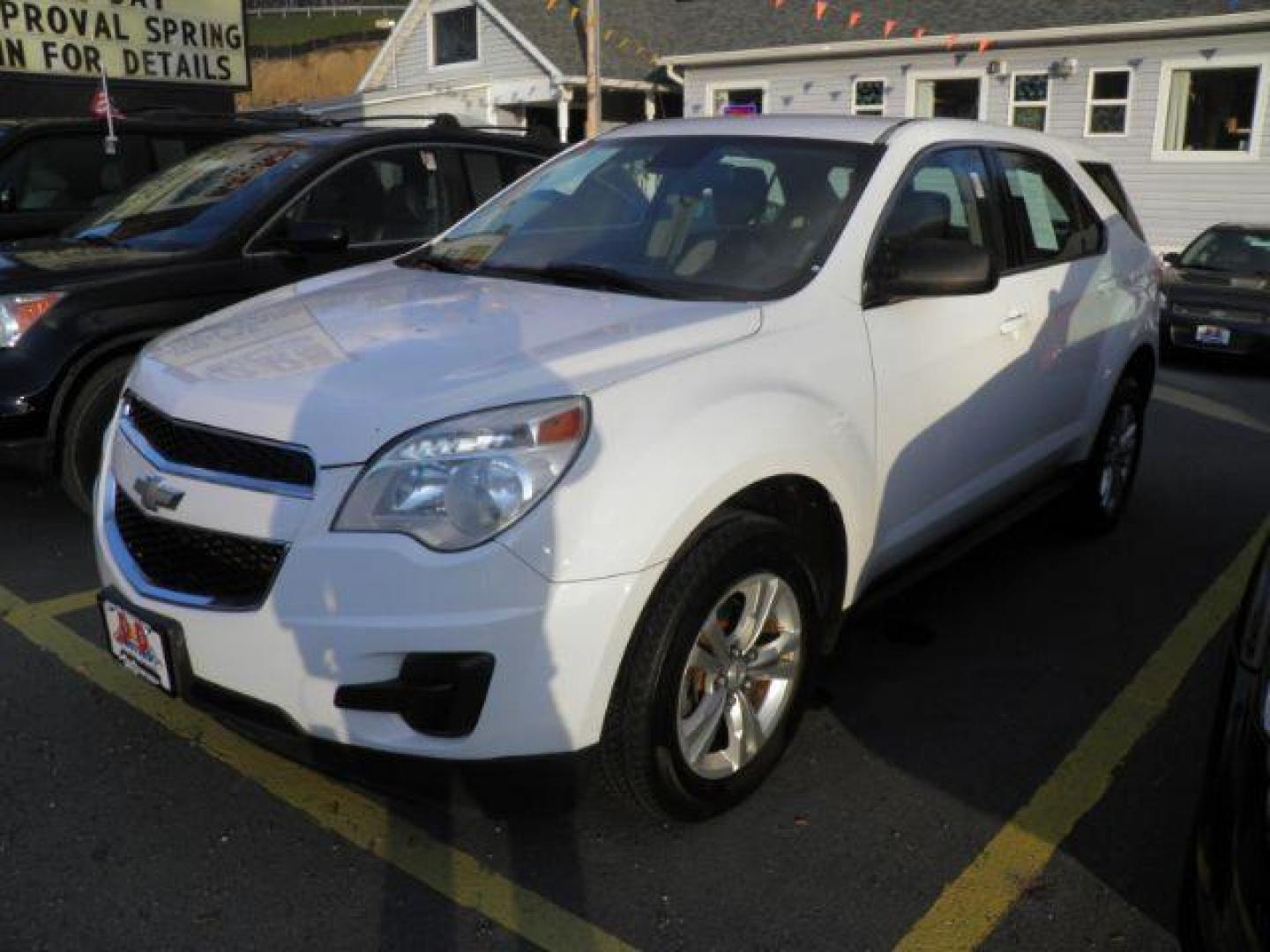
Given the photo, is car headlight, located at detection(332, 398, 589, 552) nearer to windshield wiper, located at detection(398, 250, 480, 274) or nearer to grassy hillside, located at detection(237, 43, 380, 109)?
windshield wiper, located at detection(398, 250, 480, 274)

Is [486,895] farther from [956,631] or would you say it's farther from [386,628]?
[956,631]

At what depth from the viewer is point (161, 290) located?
15.8ft

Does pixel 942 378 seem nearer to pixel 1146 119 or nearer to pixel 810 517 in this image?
pixel 810 517

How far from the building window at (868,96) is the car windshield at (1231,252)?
915cm

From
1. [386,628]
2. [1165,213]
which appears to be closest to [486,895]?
[386,628]

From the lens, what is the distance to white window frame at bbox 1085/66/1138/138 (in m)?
17.3

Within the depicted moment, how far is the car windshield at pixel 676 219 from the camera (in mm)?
3352

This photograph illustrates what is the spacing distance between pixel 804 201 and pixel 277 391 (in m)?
1.69

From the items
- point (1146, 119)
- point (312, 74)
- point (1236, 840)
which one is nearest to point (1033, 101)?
point (1146, 119)

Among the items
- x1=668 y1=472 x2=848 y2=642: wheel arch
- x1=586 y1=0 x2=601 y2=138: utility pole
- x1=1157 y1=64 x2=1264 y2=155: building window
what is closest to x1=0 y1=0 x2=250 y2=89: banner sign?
x1=586 y1=0 x2=601 y2=138: utility pole

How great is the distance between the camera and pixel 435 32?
26609 millimetres

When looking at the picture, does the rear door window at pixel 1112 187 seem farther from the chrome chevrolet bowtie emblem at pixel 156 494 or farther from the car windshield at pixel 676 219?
the chrome chevrolet bowtie emblem at pixel 156 494

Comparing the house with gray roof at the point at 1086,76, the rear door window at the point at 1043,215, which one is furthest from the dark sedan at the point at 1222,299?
the house with gray roof at the point at 1086,76

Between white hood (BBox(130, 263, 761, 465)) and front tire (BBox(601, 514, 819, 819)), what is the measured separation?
504mm
